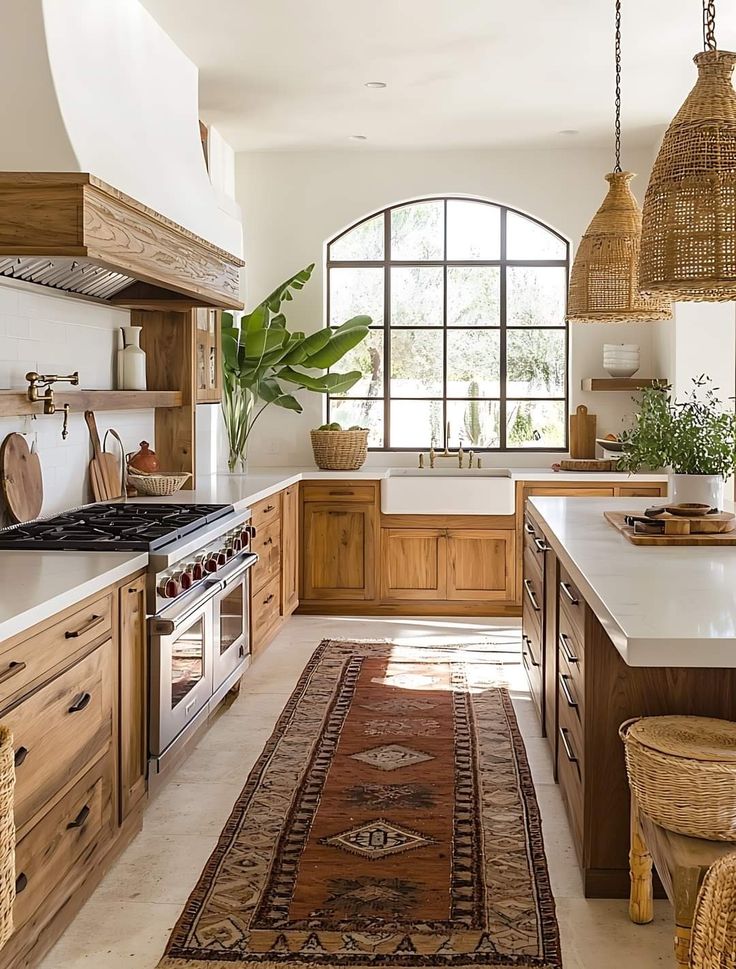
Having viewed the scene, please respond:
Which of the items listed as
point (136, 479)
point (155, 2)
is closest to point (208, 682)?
point (136, 479)

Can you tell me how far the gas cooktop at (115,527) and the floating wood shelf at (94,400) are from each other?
0.42 meters

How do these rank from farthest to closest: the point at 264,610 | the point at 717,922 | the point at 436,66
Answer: the point at 264,610, the point at 436,66, the point at 717,922

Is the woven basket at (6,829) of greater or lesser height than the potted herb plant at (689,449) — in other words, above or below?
below

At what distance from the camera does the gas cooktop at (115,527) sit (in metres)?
3.41

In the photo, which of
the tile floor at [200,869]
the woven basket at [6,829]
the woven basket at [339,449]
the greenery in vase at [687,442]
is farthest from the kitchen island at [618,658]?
the woven basket at [339,449]

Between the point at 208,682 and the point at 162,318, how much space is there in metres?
2.17

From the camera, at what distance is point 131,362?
16.9 ft

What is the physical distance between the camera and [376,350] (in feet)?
24.5

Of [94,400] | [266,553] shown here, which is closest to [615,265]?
[94,400]

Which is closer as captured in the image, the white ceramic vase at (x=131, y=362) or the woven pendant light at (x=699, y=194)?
the woven pendant light at (x=699, y=194)

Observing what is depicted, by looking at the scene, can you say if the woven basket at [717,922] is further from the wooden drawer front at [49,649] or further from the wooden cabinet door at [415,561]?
the wooden cabinet door at [415,561]

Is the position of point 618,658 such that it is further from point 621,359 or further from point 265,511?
point 621,359

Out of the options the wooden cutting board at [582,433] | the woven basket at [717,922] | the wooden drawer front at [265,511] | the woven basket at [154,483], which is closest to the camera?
the woven basket at [717,922]

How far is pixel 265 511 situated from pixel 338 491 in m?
1.22
